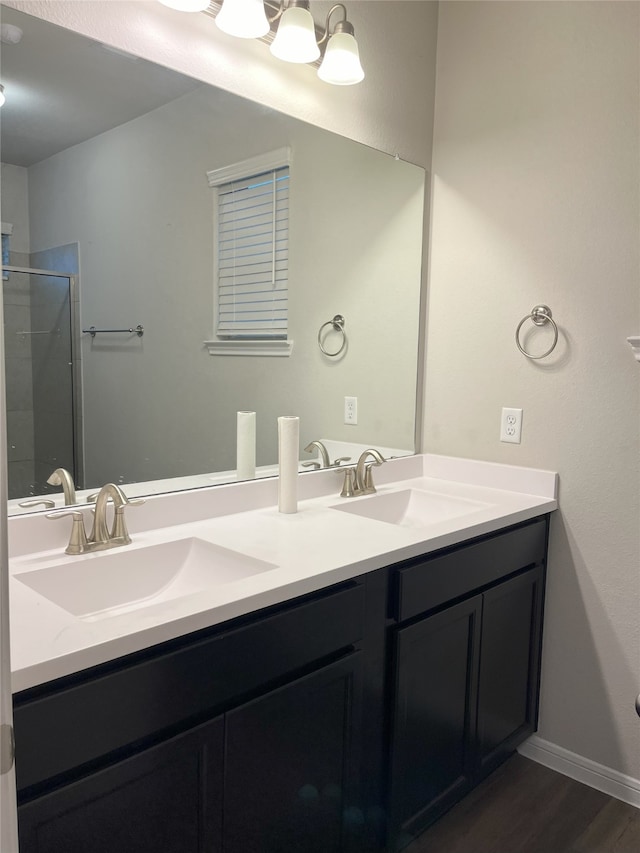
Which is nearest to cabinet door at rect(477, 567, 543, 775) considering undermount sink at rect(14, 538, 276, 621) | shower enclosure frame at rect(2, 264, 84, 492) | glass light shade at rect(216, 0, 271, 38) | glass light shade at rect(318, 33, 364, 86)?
undermount sink at rect(14, 538, 276, 621)

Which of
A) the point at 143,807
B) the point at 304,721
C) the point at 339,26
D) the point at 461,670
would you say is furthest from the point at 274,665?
the point at 339,26

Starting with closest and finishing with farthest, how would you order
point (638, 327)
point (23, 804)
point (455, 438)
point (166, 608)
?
point (23, 804)
point (166, 608)
point (638, 327)
point (455, 438)

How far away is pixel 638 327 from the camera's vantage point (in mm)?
1863

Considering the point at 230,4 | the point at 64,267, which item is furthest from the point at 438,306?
the point at 64,267

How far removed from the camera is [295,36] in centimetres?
167

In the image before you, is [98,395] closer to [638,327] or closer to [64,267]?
[64,267]

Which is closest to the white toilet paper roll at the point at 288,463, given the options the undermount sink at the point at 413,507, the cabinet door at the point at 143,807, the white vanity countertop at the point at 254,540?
the white vanity countertop at the point at 254,540

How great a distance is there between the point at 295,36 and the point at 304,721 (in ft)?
5.35

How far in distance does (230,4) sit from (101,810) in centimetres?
170

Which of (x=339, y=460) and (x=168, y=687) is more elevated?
(x=339, y=460)

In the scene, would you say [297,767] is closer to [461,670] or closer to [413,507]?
[461,670]

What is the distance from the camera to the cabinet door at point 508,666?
1.87 metres

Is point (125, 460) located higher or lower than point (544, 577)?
higher

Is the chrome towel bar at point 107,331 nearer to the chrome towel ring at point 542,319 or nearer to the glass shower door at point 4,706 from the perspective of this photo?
the glass shower door at point 4,706
